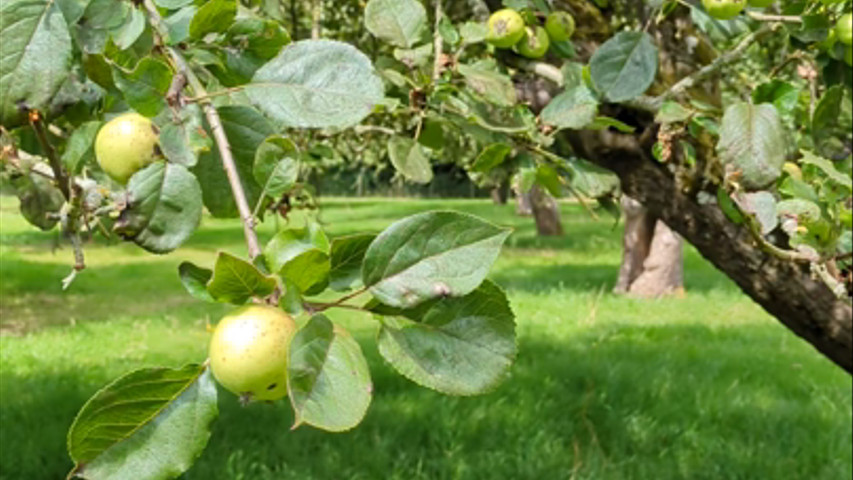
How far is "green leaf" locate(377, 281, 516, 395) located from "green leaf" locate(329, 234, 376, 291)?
0.13 feet

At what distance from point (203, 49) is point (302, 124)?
26 cm

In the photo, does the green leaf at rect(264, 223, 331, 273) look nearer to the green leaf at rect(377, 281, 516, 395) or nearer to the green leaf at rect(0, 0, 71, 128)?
the green leaf at rect(377, 281, 516, 395)

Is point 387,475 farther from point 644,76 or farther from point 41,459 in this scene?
point 644,76

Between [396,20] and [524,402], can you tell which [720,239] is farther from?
[524,402]

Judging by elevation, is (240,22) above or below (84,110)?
above

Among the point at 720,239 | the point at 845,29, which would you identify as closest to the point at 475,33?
the point at 845,29

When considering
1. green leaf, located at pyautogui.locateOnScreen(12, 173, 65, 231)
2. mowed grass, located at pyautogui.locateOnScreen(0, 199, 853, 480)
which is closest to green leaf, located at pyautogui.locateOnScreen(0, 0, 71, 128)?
green leaf, located at pyautogui.locateOnScreen(12, 173, 65, 231)

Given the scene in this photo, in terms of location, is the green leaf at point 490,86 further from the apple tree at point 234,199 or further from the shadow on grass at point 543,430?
the shadow on grass at point 543,430

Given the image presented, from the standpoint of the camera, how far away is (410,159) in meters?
1.84

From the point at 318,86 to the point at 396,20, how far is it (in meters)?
0.91

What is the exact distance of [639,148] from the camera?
255cm

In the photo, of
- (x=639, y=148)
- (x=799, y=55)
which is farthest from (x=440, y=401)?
(x=799, y=55)

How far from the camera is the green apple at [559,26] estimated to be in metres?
2.03

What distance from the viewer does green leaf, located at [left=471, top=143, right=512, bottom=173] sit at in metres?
1.84
